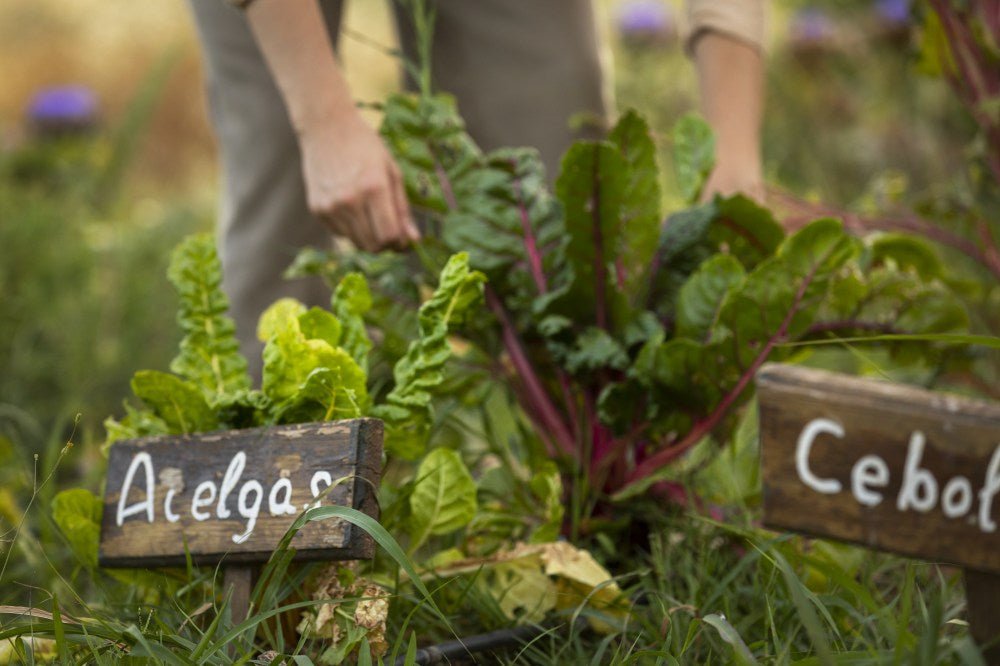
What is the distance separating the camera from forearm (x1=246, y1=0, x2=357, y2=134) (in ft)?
3.17

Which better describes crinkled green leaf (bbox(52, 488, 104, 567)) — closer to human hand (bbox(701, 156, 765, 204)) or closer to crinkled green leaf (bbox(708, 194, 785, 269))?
crinkled green leaf (bbox(708, 194, 785, 269))

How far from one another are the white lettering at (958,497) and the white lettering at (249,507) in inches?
20.6

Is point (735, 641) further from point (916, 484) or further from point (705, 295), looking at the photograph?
point (705, 295)

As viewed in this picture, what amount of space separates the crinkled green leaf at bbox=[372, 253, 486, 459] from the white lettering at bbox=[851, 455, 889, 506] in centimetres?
37

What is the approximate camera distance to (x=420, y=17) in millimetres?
1030

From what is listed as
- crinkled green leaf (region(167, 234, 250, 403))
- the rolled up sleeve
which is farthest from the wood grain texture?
the rolled up sleeve

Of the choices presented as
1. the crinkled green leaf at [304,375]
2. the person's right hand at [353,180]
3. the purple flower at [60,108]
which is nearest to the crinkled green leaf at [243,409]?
the crinkled green leaf at [304,375]

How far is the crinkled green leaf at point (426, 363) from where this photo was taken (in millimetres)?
862

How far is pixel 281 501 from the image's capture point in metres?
Answer: 0.80

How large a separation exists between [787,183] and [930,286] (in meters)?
1.82

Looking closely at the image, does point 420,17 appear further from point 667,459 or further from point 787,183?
point 787,183

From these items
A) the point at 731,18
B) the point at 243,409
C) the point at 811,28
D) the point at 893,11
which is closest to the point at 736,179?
the point at 731,18

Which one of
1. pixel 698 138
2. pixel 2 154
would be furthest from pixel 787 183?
pixel 2 154

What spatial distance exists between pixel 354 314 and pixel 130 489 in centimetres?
26
